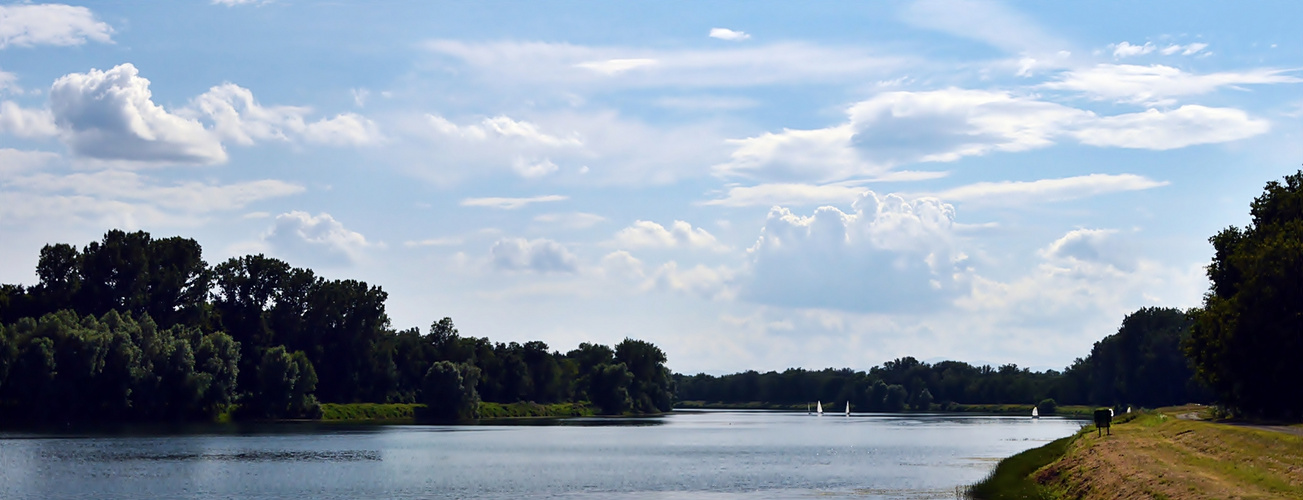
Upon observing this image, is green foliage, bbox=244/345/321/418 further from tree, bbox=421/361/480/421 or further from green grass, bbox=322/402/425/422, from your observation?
tree, bbox=421/361/480/421

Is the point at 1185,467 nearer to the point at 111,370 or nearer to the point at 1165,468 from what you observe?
the point at 1165,468

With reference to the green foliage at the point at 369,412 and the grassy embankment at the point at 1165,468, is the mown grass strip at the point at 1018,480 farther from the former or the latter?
the green foliage at the point at 369,412

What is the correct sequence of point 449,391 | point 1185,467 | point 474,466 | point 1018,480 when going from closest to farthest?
point 1185,467
point 1018,480
point 474,466
point 449,391

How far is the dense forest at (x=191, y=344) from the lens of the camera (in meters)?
128

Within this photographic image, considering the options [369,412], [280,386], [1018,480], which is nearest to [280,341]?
[369,412]

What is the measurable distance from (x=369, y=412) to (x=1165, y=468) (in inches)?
5723

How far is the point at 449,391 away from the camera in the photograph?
18100 centimetres

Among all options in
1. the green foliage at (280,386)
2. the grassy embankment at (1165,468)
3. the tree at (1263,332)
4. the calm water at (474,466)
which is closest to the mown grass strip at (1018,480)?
the grassy embankment at (1165,468)

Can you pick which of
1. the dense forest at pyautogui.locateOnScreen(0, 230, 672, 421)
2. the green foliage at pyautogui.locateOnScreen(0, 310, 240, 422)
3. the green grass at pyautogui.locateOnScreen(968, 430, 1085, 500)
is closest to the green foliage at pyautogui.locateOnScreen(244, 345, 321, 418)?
the dense forest at pyautogui.locateOnScreen(0, 230, 672, 421)

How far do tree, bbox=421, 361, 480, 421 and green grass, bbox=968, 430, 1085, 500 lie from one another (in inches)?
4791

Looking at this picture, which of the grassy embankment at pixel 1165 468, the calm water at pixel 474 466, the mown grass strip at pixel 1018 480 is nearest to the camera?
the grassy embankment at pixel 1165 468

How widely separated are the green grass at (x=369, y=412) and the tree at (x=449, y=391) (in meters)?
2.90

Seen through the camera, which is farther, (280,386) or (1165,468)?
(280,386)

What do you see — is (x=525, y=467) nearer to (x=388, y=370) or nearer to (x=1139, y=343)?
(x=388, y=370)
